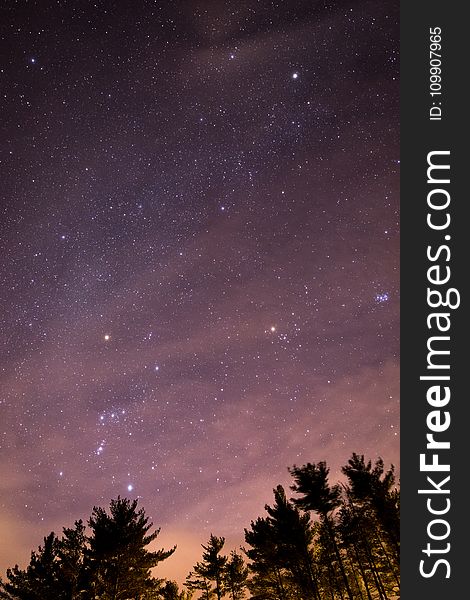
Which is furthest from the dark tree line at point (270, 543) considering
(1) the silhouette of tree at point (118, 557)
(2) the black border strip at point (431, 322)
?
(2) the black border strip at point (431, 322)

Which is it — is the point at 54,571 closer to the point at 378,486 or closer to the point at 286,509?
the point at 286,509

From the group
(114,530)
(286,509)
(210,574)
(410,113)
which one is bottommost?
(210,574)

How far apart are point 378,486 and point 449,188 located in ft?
54.8

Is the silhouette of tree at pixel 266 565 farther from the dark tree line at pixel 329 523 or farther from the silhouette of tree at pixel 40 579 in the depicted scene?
the silhouette of tree at pixel 40 579

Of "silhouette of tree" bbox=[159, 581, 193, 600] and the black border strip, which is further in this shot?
Answer: "silhouette of tree" bbox=[159, 581, 193, 600]

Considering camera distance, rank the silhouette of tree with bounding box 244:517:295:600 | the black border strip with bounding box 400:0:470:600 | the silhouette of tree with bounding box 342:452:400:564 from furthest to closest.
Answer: the silhouette of tree with bounding box 244:517:295:600 < the silhouette of tree with bounding box 342:452:400:564 < the black border strip with bounding box 400:0:470:600

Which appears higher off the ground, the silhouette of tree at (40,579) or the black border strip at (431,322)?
the black border strip at (431,322)

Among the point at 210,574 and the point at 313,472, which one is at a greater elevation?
the point at 313,472

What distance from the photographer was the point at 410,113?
10.3 meters

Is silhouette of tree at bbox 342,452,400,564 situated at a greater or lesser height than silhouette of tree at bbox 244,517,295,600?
greater

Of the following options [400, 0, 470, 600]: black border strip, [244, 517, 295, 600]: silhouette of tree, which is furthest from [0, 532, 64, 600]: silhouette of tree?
[400, 0, 470, 600]: black border strip

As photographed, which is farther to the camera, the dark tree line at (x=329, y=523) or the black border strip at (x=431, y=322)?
the dark tree line at (x=329, y=523)

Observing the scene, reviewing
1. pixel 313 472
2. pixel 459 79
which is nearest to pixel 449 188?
pixel 459 79

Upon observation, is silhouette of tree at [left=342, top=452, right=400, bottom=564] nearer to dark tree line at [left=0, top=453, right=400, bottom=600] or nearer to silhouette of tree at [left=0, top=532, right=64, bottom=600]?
dark tree line at [left=0, top=453, right=400, bottom=600]
